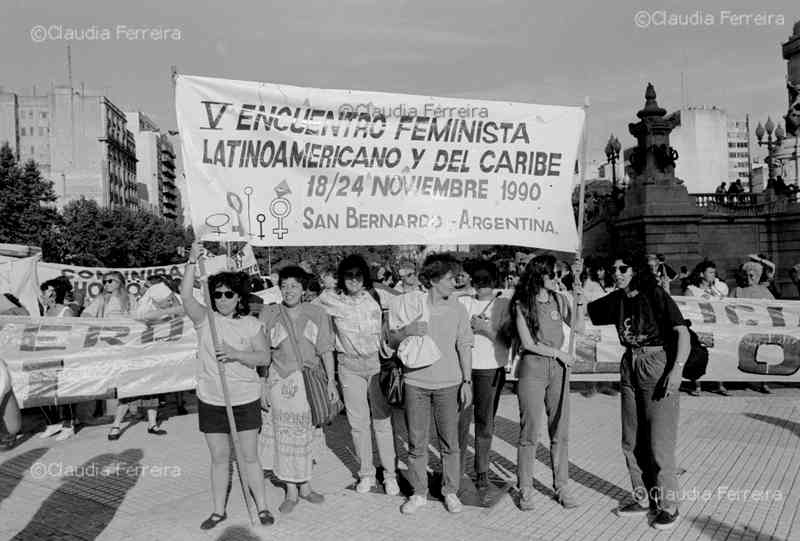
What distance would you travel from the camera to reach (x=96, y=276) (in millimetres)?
14273

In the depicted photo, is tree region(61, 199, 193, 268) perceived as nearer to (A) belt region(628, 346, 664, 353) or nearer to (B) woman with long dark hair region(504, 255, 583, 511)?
(B) woman with long dark hair region(504, 255, 583, 511)

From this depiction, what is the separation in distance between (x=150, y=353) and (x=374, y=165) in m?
4.34

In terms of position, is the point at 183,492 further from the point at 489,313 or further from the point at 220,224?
the point at 489,313

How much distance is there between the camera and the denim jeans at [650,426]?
5340mm

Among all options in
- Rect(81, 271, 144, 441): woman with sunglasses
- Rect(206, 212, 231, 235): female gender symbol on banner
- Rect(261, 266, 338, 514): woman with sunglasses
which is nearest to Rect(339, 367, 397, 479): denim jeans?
Rect(261, 266, 338, 514): woman with sunglasses

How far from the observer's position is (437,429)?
5.67 metres

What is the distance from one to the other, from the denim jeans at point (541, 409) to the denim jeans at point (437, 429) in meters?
0.52

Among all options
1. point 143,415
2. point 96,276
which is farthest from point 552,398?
point 96,276

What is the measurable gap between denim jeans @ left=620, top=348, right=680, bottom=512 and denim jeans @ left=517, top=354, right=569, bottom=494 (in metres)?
0.48

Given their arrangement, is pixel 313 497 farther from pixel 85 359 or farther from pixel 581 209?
pixel 85 359

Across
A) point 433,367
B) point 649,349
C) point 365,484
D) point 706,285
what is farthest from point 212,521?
point 706,285

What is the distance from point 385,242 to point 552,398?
179cm

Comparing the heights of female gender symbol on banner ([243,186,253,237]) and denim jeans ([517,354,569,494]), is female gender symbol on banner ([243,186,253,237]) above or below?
above

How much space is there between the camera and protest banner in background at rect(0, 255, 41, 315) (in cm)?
1102
